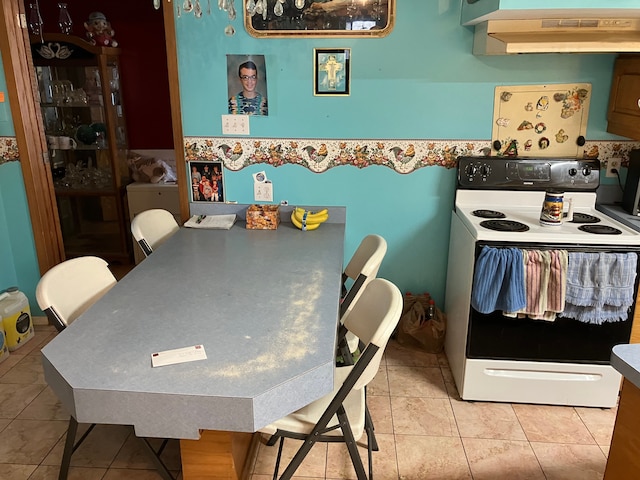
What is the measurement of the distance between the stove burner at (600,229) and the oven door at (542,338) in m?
0.36

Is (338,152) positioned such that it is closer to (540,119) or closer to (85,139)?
(540,119)

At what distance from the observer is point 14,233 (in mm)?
3336

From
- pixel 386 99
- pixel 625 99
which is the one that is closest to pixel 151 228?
pixel 386 99

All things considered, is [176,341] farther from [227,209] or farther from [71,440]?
[227,209]

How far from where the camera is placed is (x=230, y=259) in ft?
8.02

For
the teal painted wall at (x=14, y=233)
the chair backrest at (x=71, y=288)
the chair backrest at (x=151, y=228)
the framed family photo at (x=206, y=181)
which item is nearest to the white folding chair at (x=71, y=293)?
the chair backrest at (x=71, y=288)

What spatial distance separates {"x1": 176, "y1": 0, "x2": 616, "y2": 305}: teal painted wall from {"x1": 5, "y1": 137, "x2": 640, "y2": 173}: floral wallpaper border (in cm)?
4

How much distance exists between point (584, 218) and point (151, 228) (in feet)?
7.44

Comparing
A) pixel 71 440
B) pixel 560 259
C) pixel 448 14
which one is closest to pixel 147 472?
pixel 71 440

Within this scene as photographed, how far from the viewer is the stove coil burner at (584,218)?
266cm

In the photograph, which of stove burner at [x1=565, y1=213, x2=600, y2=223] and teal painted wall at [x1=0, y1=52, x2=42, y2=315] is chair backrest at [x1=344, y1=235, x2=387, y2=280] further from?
teal painted wall at [x1=0, y1=52, x2=42, y2=315]

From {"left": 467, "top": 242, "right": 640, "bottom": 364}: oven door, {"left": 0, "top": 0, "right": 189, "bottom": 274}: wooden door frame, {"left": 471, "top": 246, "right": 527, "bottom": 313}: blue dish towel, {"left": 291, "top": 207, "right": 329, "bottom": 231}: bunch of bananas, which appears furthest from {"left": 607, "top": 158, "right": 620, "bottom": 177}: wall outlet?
{"left": 0, "top": 0, "right": 189, "bottom": 274}: wooden door frame

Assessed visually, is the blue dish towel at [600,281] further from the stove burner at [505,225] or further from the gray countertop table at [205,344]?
the gray countertop table at [205,344]

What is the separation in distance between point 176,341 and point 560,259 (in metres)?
1.71
